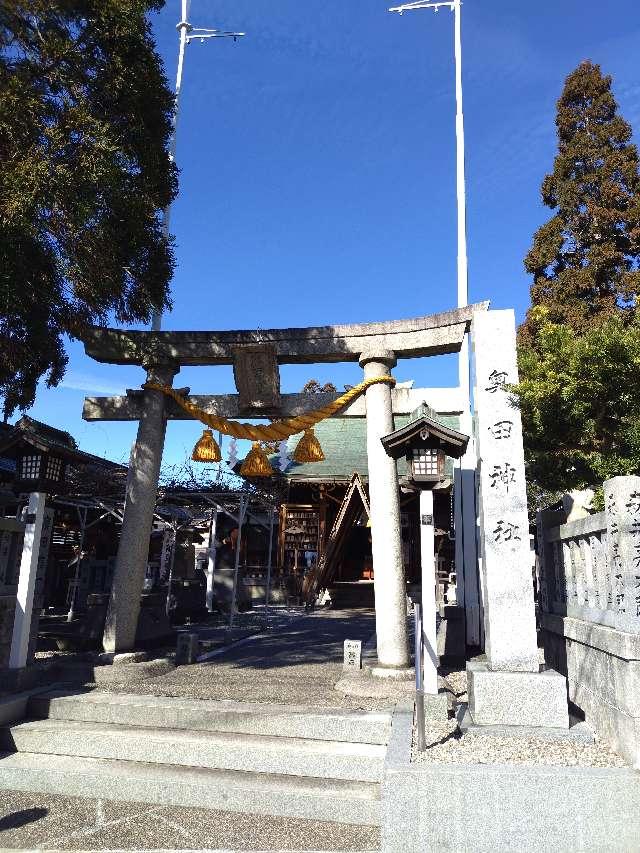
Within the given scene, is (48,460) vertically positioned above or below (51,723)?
above

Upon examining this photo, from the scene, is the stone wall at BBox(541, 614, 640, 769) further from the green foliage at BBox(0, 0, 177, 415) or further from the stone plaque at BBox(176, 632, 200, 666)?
the green foliage at BBox(0, 0, 177, 415)

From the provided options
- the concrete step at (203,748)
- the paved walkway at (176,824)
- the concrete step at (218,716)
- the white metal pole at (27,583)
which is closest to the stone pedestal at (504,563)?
the concrete step at (218,716)

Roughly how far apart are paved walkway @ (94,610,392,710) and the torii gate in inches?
46.9

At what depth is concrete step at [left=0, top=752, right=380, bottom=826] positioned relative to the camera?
16.6 feet

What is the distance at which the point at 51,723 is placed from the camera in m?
6.57

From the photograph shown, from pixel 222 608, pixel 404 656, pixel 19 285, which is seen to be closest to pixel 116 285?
pixel 19 285

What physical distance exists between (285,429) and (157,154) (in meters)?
5.02

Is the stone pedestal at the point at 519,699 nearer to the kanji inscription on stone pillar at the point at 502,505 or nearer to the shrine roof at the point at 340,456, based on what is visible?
the kanji inscription on stone pillar at the point at 502,505

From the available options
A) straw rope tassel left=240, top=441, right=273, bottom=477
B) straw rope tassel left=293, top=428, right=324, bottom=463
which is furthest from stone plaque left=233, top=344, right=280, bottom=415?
straw rope tassel left=240, top=441, right=273, bottom=477

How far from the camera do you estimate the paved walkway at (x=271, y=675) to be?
712 cm

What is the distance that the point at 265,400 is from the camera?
32.1ft

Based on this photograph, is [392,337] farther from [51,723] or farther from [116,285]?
[51,723]

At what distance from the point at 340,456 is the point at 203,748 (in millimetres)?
17231

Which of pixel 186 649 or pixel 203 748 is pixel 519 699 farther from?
pixel 186 649
